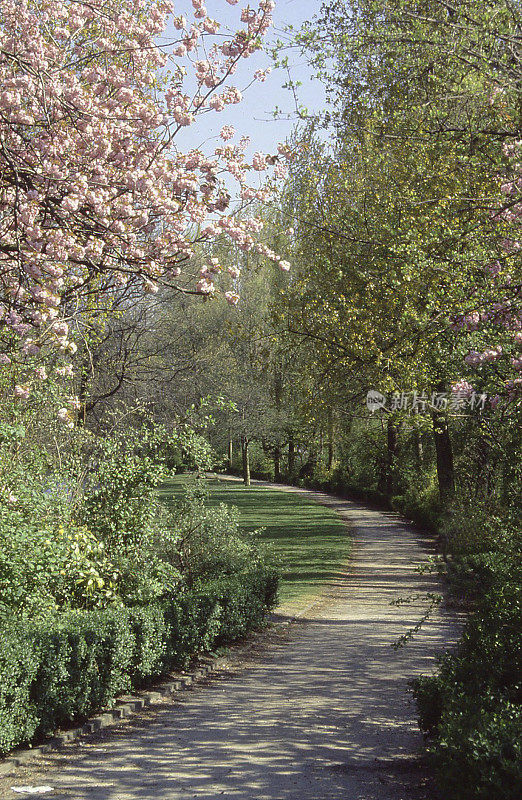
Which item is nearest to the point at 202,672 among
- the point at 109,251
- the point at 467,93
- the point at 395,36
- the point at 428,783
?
the point at 428,783

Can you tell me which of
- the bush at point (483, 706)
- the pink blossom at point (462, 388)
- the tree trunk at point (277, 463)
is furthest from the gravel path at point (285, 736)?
the tree trunk at point (277, 463)

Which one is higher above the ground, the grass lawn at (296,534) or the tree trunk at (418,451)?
the tree trunk at (418,451)

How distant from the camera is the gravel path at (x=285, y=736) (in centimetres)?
518

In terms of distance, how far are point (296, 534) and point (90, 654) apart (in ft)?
50.3

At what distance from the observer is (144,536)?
8555 millimetres

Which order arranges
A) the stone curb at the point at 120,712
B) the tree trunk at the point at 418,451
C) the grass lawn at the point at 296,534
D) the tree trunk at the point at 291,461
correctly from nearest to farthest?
the stone curb at the point at 120,712, the grass lawn at the point at 296,534, the tree trunk at the point at 418,451, the tree trunk at the point at 291,461

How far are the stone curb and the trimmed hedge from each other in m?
0.10

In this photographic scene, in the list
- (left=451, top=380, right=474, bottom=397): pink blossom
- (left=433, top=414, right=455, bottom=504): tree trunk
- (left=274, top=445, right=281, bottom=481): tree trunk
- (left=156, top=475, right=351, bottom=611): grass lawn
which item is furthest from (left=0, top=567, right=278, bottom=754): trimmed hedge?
(left=274, top=445, right=281, bottom=481): tree trunk

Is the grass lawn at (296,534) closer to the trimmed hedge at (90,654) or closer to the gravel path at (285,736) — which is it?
the trimmed hedge at (90,654)

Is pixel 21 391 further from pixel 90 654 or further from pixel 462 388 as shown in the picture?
pixel 462 388

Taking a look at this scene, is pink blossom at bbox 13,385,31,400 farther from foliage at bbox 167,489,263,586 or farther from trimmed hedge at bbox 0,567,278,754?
trimmed hedge at bbox 0,567,278,754

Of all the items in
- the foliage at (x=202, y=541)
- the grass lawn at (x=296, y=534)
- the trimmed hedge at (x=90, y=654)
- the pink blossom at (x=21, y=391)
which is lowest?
the grass lawn at (x=296, y=534)

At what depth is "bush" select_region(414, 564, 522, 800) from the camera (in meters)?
3.90

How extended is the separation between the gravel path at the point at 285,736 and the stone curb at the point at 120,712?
153 millimetres
